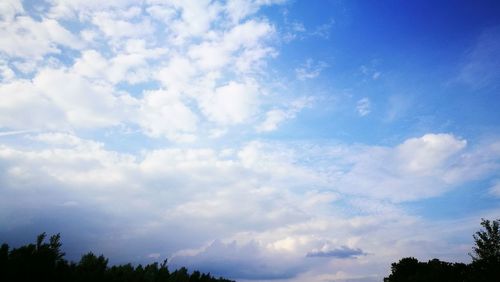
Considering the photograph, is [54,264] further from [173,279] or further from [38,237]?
[173,279]

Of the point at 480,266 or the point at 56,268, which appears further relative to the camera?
the point at 480,266

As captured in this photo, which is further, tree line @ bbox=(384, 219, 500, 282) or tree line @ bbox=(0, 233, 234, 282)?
tree line @ bbox=(384, 219, 500, 282)

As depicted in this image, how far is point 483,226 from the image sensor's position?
44.1 metres

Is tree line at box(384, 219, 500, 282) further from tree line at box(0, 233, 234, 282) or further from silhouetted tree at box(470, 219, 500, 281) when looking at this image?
tree line at box(0, 233, 234, 282)

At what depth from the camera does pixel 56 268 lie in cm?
2450

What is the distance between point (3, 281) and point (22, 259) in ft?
6.18

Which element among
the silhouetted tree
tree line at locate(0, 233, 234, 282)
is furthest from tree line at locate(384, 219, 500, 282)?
tree line at locate(0, 233, 234, 282)

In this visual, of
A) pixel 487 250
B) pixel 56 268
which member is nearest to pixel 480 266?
pixel 487 250

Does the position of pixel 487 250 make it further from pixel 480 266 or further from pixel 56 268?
pixel 56 268

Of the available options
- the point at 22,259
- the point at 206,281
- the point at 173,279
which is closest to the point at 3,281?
the point at 22,259

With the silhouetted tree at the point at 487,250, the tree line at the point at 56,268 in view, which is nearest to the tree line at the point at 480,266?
the silhouetted tree at the point at 487,250

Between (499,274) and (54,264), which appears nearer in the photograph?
(54,264)

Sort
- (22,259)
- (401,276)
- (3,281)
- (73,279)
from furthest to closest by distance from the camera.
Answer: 1. (401,276)
2. (73,279)
3. (22,259)
4. (3,281)

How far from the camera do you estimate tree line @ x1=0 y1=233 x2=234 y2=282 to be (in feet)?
69.7
